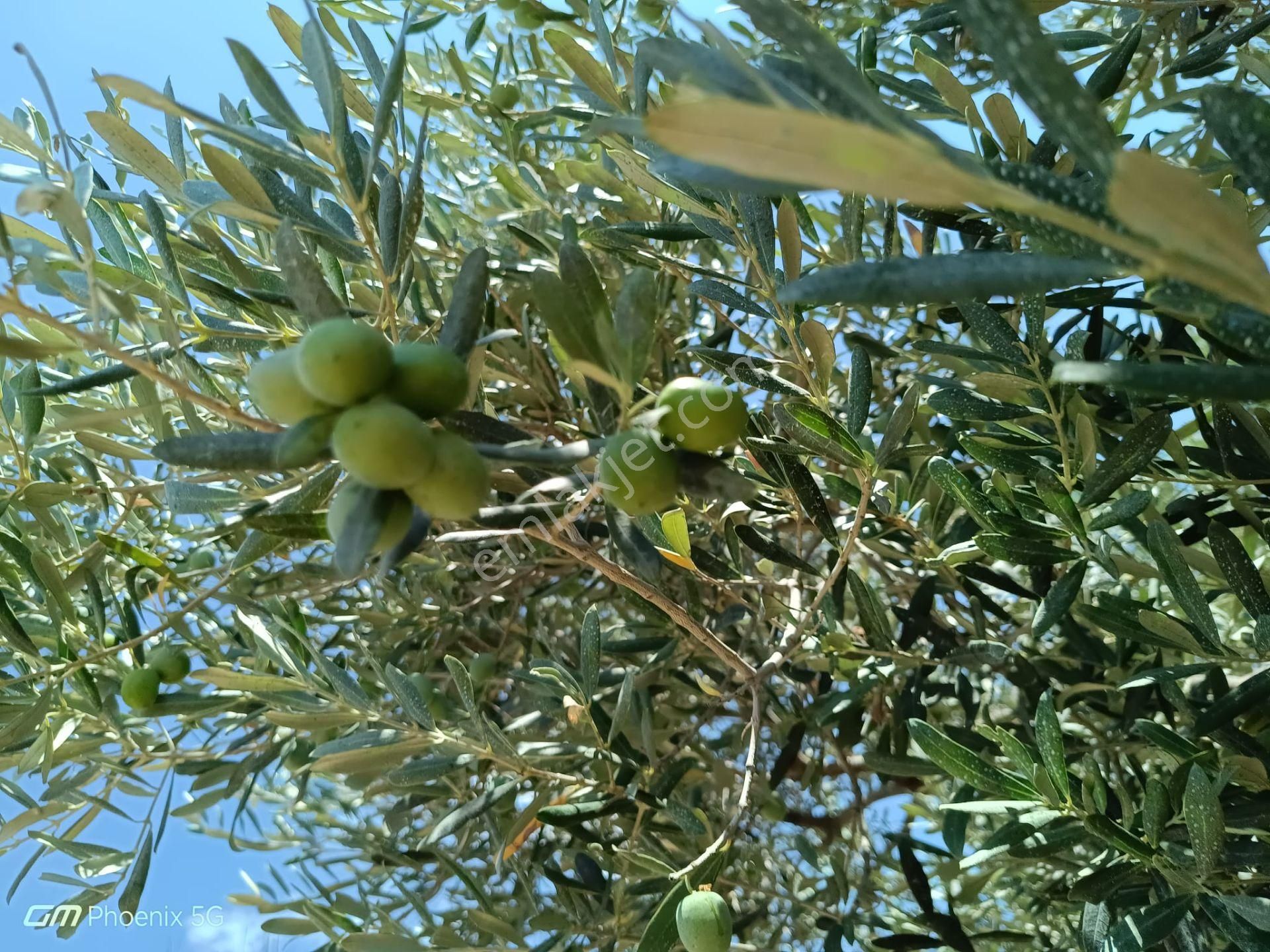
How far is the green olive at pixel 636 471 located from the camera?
0.65 meters

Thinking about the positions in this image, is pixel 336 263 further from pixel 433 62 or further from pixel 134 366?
pixel 433 62

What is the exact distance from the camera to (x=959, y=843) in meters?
1.38

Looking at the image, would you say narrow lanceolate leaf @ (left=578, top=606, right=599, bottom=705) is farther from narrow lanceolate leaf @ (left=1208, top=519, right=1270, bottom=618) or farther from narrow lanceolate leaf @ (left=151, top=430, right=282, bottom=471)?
narrow lanceolate leaf @ (left=1208, top=519, right=1270, bottom=618)

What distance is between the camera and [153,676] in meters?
1.44

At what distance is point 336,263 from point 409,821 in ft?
4.43

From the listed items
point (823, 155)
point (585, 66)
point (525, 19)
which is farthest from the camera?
point (525, 19)

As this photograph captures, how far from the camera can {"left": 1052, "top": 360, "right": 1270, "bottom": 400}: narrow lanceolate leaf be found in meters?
0.43

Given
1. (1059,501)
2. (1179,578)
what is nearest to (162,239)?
(1059,501)

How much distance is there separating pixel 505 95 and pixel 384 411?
4.86 ft

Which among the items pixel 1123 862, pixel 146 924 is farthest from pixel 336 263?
pixel 146 924

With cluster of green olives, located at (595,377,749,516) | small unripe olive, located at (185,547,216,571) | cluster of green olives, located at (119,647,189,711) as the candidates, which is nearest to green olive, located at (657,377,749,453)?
cluster of green olives, located at (595,377,749,516)

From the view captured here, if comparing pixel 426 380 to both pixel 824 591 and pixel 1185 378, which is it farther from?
pixel 824 591

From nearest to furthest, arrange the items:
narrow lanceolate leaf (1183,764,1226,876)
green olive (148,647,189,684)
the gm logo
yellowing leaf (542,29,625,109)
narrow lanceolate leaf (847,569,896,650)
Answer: narrow lanceolate leaf (1183,764,1226,876) → yellowing leaf (542,29,625,109) → narrow lanceolate leaf (847,569,896,650) → green olive (148,647,189,684) → the gm logo

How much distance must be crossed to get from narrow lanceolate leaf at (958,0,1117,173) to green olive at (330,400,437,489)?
15.5 inches
